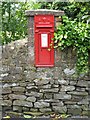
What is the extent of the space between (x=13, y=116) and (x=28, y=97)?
0.36m

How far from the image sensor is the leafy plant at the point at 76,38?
4.01 m

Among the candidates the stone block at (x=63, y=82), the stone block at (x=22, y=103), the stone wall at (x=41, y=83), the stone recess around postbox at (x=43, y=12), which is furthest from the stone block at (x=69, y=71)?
the stone recess around postbox at (x=43, y=12)

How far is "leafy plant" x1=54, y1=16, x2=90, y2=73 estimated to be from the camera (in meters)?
4.01

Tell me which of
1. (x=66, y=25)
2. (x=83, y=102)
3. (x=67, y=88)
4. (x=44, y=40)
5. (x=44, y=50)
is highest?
(x=66, y=25)

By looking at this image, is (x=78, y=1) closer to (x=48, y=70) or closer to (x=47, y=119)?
(x=48, y=70)

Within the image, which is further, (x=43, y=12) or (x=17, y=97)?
(x=17, y=97)

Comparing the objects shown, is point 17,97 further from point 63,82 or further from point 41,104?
point 63,82

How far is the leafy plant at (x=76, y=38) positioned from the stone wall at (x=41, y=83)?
0.11 meters

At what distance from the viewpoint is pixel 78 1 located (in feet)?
13.7

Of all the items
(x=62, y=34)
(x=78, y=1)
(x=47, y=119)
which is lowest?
(x=47, y=119)

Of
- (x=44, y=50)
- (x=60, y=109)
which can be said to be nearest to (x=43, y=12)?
(x=44, y=50)

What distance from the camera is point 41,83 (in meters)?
4.19

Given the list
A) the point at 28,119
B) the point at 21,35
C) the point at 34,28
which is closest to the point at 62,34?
the point at 34,28

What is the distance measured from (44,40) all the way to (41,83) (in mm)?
643
